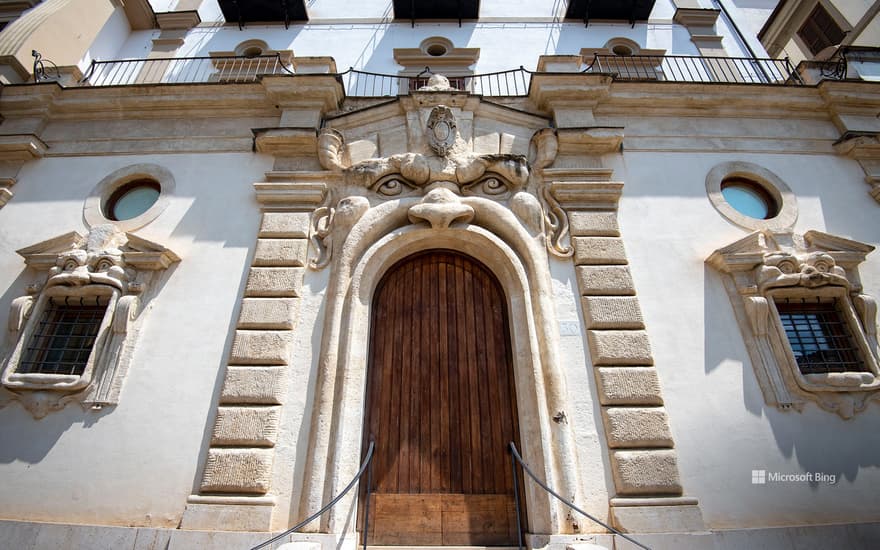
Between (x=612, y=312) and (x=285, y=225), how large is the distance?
4493 millimetres

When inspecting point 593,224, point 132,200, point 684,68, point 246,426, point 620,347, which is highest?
point 684,68

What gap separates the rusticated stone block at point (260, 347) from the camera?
16.6ft

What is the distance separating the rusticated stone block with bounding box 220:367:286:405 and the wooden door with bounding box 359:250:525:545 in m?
1.07

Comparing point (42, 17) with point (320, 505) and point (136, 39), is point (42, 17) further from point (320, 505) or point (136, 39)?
point (320, 505)

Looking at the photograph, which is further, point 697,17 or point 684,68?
point 697,17

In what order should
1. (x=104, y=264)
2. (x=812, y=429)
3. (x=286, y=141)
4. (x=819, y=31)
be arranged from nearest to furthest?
(x=812, y=429) → (x=104, y=264) → (x=286, y=141) → (x=819, y=31)

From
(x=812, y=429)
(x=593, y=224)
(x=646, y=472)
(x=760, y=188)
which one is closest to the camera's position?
(x=646, y=472)

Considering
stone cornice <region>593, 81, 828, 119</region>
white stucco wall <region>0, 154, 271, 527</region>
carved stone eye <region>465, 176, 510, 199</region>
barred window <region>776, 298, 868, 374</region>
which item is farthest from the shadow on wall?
white stucco wall <region>0, 154, 271, 527</region>

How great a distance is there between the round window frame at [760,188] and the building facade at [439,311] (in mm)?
47

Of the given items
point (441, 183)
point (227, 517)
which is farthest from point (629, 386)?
point (227, 517)

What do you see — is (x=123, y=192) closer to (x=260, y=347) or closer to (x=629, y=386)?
(x=260, y=347)

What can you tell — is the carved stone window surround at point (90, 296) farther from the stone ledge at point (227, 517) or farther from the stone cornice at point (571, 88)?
the stone cornice at point (571, 88)

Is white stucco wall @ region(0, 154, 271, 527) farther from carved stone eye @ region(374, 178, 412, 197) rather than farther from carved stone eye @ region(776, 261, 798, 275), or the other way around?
carved stone eye @ region(776, 261, 798, 275)

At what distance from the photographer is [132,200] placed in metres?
6.64
